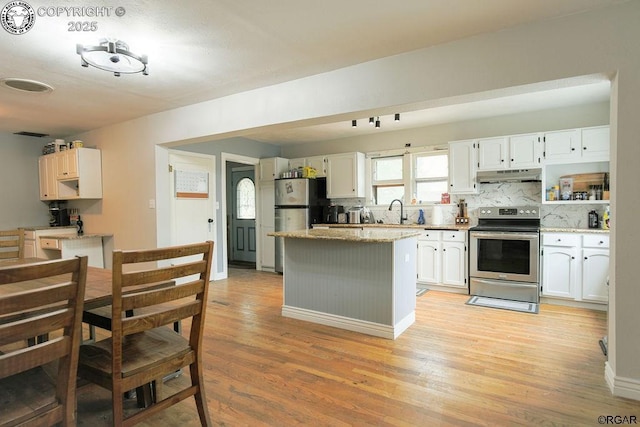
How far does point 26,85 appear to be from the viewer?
122 inches

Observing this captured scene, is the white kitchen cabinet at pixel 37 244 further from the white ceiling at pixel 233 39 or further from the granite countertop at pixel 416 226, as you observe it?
the granite countertop at pixel 416 226

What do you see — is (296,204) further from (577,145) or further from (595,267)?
(595,267)

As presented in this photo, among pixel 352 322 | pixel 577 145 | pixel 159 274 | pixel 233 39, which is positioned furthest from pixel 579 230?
pixel 159 274

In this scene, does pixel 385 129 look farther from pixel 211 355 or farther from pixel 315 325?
pixel 211 355

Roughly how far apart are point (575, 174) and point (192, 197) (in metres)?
5.21

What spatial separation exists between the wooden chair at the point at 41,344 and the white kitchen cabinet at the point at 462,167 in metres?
4.49

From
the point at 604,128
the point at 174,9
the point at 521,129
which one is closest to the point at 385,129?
the point at 521,129

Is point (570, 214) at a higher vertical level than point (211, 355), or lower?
higher

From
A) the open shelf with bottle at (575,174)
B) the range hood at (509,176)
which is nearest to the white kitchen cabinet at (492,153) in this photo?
the range hood at (509,176)

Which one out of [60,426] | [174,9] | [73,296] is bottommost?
[60,426]

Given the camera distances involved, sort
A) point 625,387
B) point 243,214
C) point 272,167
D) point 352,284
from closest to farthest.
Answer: point 625,387, point 352,284, point 272,167, point 243,214

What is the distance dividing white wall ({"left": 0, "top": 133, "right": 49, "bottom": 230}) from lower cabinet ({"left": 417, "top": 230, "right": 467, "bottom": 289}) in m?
5.97

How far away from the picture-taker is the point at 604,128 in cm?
385

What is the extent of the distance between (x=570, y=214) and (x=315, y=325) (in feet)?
11.5
